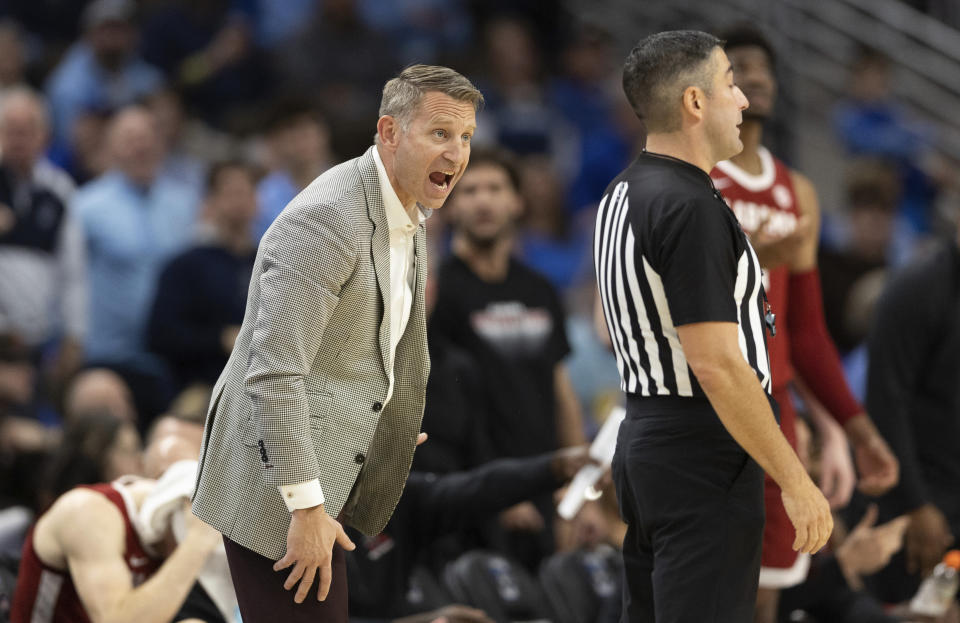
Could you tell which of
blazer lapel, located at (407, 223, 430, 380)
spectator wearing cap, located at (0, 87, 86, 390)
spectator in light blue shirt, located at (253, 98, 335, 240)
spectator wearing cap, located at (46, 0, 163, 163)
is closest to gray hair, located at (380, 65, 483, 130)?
blazer lapel, located at (407, 223, 430, 380)

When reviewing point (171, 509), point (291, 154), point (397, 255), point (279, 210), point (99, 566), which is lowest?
point (99, 566)

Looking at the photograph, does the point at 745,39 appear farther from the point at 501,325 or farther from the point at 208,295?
the point at 208,295

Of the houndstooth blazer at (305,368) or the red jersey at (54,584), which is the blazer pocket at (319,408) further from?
the red jersey at (54,584)

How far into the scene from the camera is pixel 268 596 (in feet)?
11.0

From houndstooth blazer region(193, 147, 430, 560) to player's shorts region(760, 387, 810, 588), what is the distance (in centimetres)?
153

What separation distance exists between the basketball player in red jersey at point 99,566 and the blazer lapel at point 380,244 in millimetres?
1345

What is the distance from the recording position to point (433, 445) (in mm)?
5836

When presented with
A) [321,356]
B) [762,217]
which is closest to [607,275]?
[321,356]

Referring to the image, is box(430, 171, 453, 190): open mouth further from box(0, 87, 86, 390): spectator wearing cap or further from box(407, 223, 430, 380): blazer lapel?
box(0, 87, 86, 390): spectator wearing cap

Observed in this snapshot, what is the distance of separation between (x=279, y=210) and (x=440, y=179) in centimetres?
488

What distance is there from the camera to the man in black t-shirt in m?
6.46

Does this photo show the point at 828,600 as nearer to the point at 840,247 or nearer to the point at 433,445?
the point at 433,445

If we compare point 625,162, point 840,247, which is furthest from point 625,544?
point 625,162

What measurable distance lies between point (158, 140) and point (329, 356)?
17.8 ft
